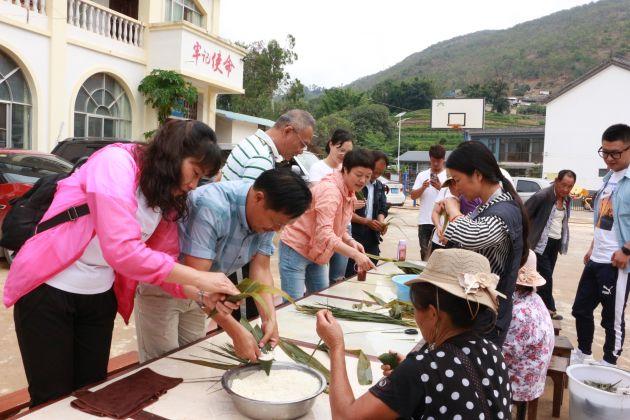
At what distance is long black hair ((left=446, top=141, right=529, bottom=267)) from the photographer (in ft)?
6.72

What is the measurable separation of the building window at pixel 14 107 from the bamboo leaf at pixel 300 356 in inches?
335

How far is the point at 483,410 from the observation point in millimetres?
1260

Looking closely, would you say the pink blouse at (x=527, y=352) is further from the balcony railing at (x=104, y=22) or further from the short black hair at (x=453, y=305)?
the balcony railing at (x=104, y=22)

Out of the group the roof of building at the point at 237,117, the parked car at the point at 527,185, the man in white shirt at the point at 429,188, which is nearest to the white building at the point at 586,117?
the parked car at the point at 527,185

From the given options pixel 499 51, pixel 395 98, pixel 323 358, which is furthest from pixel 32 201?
pixel 499 51

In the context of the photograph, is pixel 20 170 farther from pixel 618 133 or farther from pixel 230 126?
pixel 230 126

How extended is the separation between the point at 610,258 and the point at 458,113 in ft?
75.2

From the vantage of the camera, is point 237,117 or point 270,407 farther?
point 237,117

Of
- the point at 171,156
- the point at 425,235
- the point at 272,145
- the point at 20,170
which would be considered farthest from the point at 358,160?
the point at 20,170

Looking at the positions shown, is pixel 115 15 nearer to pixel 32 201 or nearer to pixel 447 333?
pixel 32 201

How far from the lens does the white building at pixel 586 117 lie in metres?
28.9

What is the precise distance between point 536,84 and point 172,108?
7607cm

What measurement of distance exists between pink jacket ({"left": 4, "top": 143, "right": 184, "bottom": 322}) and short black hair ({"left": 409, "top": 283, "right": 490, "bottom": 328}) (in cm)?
74

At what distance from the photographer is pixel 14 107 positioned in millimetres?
8711
